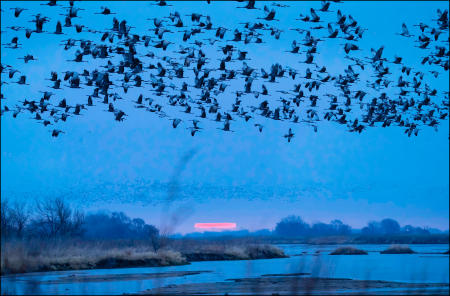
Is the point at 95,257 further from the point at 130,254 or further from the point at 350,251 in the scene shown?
the point at 350,251

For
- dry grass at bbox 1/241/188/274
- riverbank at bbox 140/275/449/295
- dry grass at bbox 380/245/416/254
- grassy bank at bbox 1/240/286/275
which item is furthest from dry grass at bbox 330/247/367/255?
riverbank at bbox 140/275/449/295

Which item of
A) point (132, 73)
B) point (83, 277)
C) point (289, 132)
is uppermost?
point (132, 73)

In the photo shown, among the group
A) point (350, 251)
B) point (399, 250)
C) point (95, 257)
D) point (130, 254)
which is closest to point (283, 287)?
point (95, 257)

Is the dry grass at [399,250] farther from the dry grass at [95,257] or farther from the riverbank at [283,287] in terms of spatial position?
the riverbank at [283,287]

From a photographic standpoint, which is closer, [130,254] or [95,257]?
[95,257]

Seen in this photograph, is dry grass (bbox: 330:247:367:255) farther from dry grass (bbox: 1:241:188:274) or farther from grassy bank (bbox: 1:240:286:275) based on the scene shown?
A: dry grass (bbox: 1:241:188:274)

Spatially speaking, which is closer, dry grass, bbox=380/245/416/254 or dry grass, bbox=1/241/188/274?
dry grass, bbox=1/241/188/274

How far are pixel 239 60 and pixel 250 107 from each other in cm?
268

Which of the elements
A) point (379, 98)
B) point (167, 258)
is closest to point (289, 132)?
point (379, 98)

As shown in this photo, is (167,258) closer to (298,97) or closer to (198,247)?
(198,247)

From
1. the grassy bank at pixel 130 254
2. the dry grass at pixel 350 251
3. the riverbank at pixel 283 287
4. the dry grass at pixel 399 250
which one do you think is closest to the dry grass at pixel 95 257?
the grassy bank at pixel 130 254

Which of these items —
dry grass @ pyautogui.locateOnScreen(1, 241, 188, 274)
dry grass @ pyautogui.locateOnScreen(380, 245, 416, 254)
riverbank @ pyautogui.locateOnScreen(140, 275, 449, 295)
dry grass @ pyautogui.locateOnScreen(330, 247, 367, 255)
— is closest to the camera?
riverbank @ pyautogui.locateOnScreen(140, 275, 449, 295)

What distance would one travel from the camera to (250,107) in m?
33.5

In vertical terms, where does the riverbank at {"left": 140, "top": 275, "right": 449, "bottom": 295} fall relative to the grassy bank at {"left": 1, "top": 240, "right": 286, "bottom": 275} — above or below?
below
